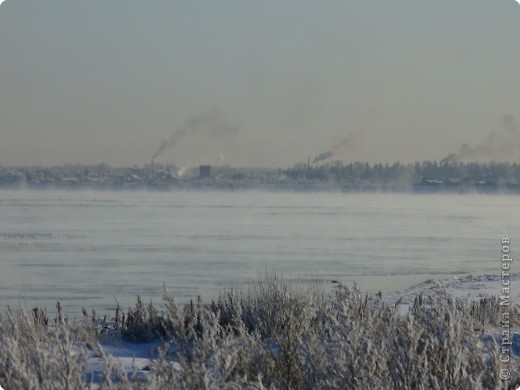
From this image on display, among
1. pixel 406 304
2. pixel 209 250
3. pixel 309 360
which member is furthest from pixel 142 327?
pixel 209 250

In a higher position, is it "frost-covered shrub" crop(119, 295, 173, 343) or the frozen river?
"frost-covered shrub" crop(119, 295, 173, 343)

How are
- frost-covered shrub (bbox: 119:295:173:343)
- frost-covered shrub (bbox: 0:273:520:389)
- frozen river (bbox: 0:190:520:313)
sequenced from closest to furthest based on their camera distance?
frost-covered shrub (bbox: 0:273:520:389) → frost-covered shrub (bbox: 119:295:173:343) → frozen river (bbox: 0:190:520:313)

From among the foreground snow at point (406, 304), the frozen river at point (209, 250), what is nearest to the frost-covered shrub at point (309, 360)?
the foreground snow at point (406, 304)

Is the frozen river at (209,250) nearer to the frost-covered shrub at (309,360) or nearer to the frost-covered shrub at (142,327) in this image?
the frost-covered shrub at (142,327)

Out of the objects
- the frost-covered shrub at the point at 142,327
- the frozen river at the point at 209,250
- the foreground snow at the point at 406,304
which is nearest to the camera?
the foreground snow at the point at 406,304

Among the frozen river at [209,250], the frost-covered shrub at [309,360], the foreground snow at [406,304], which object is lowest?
the frozen river at [209,250]

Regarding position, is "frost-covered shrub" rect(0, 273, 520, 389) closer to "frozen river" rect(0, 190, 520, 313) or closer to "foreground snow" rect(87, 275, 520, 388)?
"foreground snow" rect(87, 275, 520, 388)

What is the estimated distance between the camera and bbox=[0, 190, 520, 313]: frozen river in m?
14.0

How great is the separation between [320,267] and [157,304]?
17.5 ft

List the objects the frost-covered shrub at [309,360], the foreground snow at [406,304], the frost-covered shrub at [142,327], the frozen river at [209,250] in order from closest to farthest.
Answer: the frost-covered shrub at [309,360] < the foreground snow at [406,304] < the frost-covered shrub at [142,327] < the frozen river at [209,250]

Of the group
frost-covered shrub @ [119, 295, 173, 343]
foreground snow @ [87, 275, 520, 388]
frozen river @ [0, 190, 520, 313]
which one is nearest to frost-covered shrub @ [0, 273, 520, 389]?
foreground snow @ [87, 275, 520, 388]

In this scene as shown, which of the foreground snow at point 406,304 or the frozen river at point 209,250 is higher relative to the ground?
the foreground snow at point 406,304

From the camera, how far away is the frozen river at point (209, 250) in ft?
46.1

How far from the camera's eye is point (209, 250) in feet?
63.1
